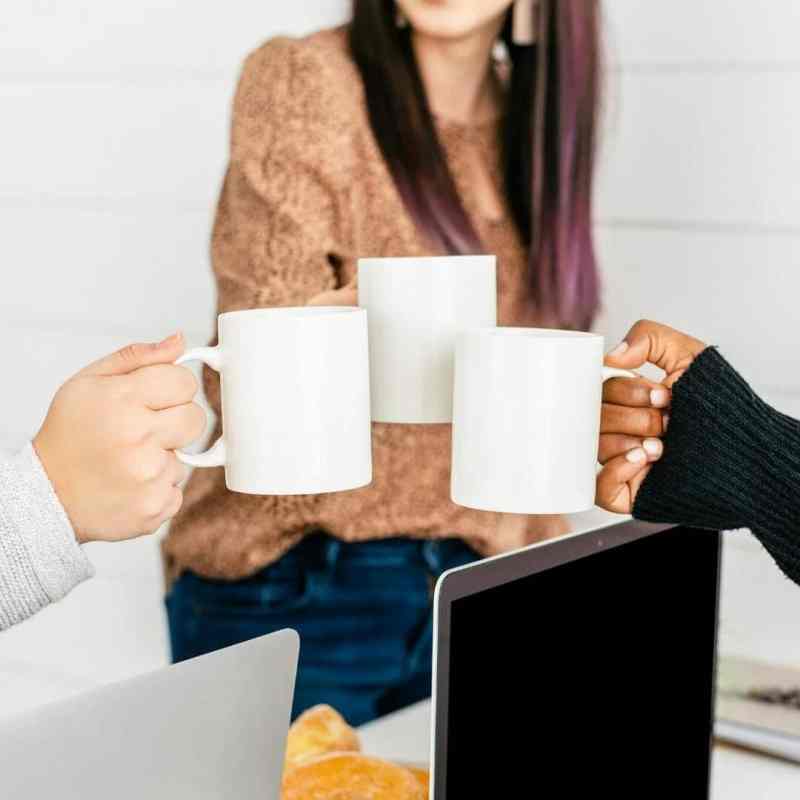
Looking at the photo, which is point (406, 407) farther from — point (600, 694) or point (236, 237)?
point (236, 237)

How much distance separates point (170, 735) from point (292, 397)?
221mm

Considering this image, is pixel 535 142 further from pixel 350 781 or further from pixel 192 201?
pixel 350 781

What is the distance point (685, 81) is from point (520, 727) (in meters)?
1.03

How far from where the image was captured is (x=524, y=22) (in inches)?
63.2

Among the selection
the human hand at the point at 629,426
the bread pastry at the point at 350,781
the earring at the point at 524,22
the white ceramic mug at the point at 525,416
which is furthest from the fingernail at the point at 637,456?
the earring at the point at 524,22

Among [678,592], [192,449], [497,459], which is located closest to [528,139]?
[192,449]

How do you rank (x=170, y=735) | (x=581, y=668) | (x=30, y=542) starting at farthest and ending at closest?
(x=581, y=668) < (x=30, y=542) < (x=170, y=735)

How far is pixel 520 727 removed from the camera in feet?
2.59

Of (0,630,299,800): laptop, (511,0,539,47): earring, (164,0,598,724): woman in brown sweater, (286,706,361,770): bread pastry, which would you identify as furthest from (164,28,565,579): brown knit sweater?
(0,630,299,800): laptop

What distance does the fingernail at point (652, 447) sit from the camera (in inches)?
36.8

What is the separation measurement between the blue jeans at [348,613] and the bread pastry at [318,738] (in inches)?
22.3

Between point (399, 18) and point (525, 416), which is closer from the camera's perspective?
point (525, 416)

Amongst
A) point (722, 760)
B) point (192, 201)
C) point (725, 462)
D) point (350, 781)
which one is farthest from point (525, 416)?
point (192, 201)

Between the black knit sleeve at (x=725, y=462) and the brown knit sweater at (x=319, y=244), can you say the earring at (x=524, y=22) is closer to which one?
the brown knit sweater at (x=319, y=244)
